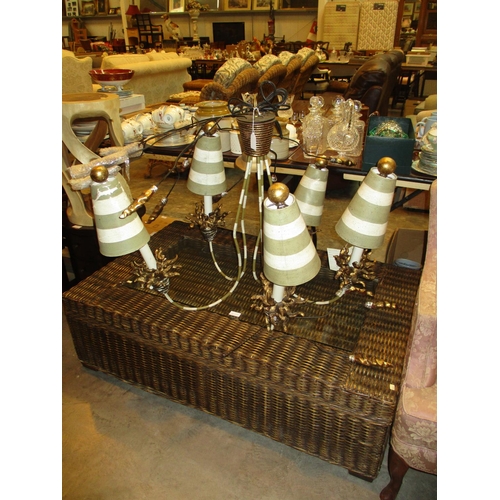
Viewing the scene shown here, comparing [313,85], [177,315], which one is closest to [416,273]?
[177,315]

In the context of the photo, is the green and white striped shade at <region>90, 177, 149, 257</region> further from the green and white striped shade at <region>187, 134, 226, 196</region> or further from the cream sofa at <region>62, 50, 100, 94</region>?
the cream sofa at <region>62, 50, 100, 94</region>

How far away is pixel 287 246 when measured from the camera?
863 millimetres

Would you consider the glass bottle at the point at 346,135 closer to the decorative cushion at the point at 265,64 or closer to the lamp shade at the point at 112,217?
the lamp shade at the point at 112,217

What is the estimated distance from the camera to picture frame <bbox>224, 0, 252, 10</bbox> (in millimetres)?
7918

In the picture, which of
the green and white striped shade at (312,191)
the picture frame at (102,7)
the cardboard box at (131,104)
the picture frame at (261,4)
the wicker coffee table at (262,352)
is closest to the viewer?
the wicker coffee table at (262,352)

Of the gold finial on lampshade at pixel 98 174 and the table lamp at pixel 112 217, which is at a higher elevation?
the gold finial on lampshade at pixel 98 174

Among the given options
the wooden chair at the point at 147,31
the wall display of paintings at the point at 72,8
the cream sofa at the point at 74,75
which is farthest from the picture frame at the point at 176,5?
the cream sofa at the point at 74,75

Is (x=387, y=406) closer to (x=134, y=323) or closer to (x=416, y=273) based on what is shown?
(x=416, y=273)

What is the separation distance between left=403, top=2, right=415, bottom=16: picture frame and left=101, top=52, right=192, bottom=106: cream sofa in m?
4.35

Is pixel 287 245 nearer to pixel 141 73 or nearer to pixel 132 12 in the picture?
pixel 141 73

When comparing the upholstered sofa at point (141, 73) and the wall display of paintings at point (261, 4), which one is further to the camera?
the wall display of paintings at point (261, 4)

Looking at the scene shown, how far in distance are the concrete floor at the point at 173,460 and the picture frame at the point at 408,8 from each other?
25.9 feet

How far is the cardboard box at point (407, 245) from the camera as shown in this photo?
6.15 feet

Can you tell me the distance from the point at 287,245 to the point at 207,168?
0.47m
